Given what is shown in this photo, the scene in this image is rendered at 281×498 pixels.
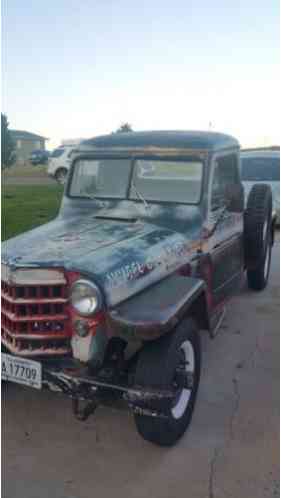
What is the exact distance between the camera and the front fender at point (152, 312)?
2.57m

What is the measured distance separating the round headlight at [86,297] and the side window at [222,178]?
5.34 feet

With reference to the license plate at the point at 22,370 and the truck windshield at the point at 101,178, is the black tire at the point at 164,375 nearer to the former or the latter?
the license plate at the point at 22,370

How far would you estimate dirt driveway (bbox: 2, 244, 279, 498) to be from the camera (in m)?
2.62

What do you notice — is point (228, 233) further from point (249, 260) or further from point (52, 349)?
point (52, 349)

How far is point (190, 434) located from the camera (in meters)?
3.10

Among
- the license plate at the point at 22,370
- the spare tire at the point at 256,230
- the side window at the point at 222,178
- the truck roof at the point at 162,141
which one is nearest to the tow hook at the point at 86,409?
the license plate at the point at 22,370

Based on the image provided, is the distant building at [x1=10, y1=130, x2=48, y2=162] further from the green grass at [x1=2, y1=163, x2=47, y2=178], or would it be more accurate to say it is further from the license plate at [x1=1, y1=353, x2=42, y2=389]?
the license plate at [x1=1, y1=353, x2=42, y2=389]

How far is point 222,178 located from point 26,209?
8020 millimetres

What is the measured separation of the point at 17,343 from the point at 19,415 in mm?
731

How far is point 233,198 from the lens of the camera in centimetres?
439

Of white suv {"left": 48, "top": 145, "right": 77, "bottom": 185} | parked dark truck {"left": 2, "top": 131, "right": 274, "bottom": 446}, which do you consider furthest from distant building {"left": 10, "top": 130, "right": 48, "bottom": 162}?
parked dark truck {"left": 2, "top": 131, "right": 274, "bottom": 446}

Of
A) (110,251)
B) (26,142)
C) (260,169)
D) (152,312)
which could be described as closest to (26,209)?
(260,169)

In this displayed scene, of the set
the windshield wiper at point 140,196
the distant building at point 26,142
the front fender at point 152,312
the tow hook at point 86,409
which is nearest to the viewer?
the front fender at point 152,312

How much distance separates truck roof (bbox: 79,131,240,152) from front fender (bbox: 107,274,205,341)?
1.41 m
